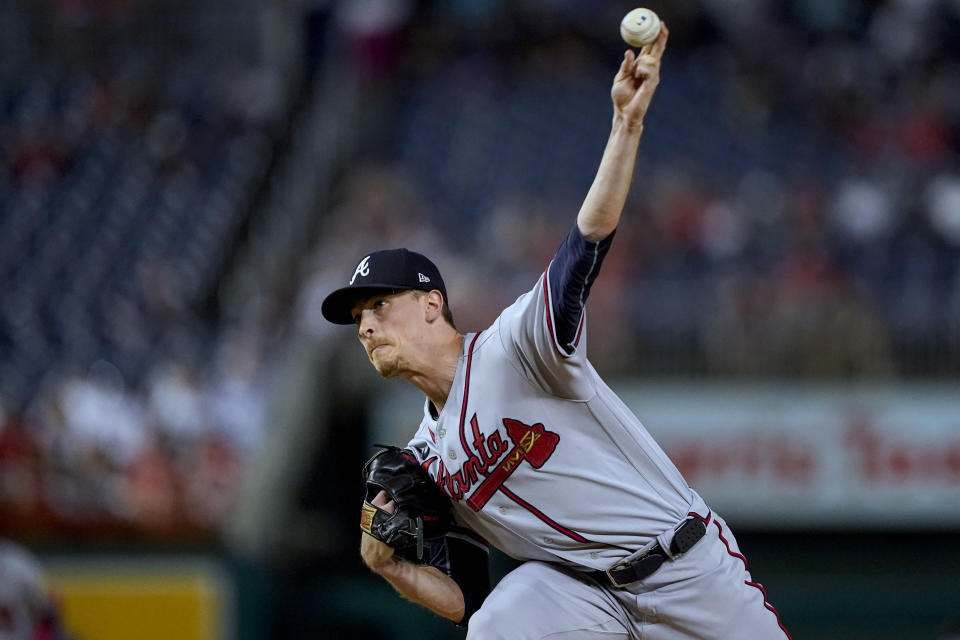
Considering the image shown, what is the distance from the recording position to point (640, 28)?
10.5 feet

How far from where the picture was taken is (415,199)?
10.9 m

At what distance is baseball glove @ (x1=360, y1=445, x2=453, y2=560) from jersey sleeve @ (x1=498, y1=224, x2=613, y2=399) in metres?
0.54

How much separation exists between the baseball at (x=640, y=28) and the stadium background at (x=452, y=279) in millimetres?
5524

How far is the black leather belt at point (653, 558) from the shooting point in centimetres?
366

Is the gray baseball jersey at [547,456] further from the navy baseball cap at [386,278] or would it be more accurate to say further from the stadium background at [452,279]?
the stadium background at [452,279]

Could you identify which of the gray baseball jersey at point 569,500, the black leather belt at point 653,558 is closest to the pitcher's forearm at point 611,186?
the gray baseball jersey at point 569,500

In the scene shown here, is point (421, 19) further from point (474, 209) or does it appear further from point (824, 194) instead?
point (824, 194)

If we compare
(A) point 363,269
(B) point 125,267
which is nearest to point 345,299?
(A) point 363,269

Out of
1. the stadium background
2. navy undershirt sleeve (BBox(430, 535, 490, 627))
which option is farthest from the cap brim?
the stadium background

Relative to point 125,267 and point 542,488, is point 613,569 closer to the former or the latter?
point 542,488

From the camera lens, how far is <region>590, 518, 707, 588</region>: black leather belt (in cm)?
366

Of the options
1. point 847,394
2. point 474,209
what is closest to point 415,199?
point 474,209

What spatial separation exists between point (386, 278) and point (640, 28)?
0.93 meters

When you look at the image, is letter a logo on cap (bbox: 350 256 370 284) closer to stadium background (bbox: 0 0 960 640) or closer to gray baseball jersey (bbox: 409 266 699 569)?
gray baseball jersey (bbox: 409 266 699 569)
